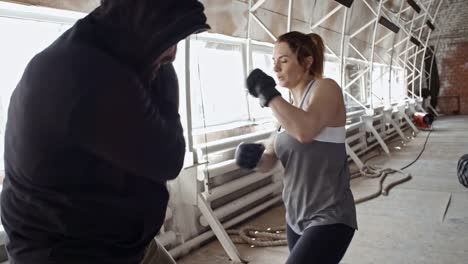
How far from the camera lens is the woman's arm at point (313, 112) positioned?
1.56 m

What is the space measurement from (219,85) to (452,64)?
12.4 metres

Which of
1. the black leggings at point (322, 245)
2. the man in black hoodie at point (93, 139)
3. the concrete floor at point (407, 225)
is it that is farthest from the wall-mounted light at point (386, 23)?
the man in black hoodie at point (93, 139)

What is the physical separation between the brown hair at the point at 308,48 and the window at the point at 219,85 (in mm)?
1828

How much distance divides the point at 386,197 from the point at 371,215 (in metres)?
0.71

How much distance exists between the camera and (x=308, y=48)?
5.70ft

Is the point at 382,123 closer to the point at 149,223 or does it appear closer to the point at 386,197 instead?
the point at 386,197

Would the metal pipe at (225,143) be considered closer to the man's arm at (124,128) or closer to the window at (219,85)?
the window at (219,85)

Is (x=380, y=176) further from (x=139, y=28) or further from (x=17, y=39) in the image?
(x=139, y=28)

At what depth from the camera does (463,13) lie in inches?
466

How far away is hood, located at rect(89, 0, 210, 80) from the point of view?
848 millimetres

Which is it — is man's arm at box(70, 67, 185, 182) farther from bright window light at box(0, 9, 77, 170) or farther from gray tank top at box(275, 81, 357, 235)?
bright window light at box(0, 9, 77, 170)

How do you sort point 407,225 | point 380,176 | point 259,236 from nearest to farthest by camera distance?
point 259,236
point 407,225
point 380,176

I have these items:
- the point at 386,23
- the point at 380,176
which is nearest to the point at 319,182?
the point at 380,176

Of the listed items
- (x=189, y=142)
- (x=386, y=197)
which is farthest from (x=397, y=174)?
(x=189, y=142)
